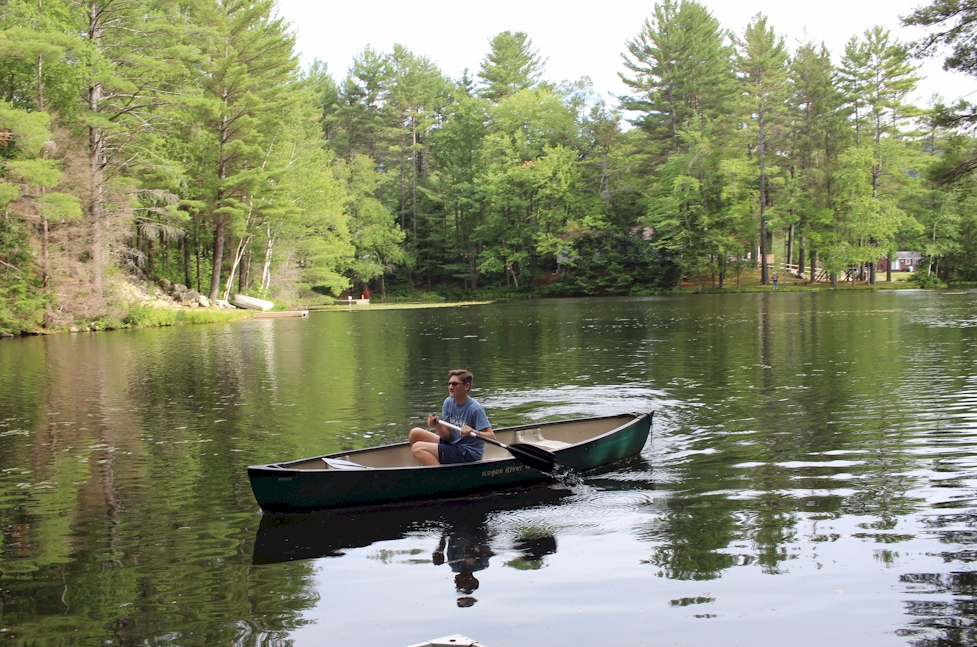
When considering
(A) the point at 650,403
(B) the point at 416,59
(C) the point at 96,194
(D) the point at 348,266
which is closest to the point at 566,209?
(D) the point at 348,266

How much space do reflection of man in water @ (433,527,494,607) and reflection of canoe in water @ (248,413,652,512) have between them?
0.67m

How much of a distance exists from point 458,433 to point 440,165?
65338 mm

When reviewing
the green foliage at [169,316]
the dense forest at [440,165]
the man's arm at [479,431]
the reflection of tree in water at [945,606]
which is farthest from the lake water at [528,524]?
the green foliage at [169,316]

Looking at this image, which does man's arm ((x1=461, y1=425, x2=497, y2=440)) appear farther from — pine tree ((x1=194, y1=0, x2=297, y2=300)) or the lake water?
pine tree ((x1=194, y1=0, x2=297, y2=300))

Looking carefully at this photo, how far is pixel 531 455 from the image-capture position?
28.1 feet

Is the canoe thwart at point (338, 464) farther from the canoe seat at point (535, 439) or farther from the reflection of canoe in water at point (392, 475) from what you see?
the canoe seat at point (535, 439)

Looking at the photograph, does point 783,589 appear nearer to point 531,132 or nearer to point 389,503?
point 389,503

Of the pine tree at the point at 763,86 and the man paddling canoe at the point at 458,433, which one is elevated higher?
the pine tree at the point at 763,86

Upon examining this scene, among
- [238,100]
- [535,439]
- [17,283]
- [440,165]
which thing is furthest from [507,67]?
[535,439]

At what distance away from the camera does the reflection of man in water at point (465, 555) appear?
611 centimetres

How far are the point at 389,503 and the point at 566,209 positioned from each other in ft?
188

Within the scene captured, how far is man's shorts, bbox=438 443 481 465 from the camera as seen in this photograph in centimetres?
858

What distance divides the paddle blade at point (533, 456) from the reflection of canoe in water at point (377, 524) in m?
0.34

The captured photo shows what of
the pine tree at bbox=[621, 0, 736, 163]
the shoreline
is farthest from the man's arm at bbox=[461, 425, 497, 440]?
the pine tree at bbox=[621, 0, 736, 163]
